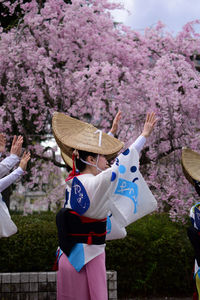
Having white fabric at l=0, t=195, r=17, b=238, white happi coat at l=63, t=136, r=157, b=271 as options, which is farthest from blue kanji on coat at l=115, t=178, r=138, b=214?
white fabric at l=0, t=195, r=17, b=238

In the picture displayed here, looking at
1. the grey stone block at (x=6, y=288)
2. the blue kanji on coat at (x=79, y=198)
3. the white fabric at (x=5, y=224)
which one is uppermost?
the blue kanji on coat at (x=79, y=198)

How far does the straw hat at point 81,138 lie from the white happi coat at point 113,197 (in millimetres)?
164

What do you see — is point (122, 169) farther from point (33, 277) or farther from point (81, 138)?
point (33, 277)

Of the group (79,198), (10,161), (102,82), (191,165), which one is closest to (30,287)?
(10,161)

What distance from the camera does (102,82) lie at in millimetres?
6602

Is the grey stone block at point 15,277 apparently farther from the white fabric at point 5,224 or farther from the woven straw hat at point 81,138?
the woven straw hat at point 81,138

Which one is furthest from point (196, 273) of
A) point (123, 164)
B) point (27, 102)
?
point (27, 102)

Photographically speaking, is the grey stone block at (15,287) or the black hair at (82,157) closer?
the black hair at (82,157)

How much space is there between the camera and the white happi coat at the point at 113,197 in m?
2.82

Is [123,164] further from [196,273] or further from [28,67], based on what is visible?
[28,67]

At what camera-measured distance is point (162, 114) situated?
623 cm

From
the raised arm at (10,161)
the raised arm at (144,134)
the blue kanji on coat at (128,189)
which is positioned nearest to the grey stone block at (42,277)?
the raised arm at (10,161)

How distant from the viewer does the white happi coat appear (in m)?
2.82

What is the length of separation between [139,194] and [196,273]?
125 centimetres
